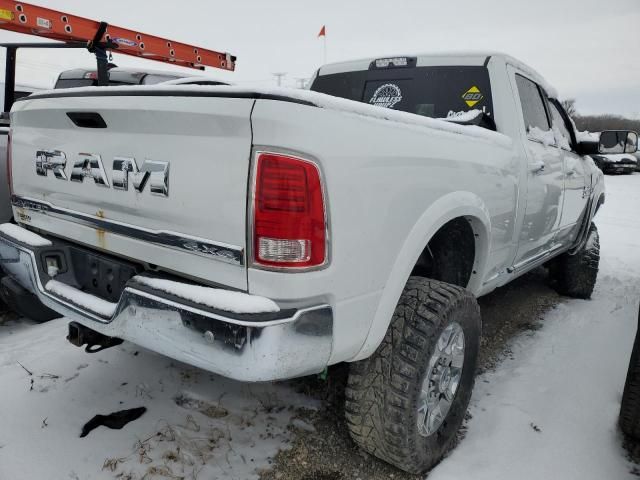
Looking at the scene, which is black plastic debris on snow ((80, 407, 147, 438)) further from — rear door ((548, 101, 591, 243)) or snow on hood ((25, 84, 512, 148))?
rear door ((548, 101, 591, 243))

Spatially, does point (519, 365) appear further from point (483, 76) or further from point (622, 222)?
point (622, 222)

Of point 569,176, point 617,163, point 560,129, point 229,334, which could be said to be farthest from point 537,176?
point 617,163

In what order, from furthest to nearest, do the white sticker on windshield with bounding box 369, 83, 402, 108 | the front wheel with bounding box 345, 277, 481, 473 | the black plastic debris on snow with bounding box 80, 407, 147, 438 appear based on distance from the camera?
the white sticker on windshield with bounding box 369, 83, 402, 108 → the black plastic debris on snow with bounding box 80, 407, 147, 438 → the front wheel with bounding box 345, 277, 481, 473

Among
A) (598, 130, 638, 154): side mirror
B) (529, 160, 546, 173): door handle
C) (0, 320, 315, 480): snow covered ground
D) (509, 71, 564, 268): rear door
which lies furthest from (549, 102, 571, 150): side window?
(0, 320, 315, 480): snow covered ground

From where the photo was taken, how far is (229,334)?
134cm

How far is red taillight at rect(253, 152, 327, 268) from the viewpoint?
1.35m

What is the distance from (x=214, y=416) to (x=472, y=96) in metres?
2.32

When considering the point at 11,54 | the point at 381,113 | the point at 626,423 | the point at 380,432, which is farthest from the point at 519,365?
the point at 11,54

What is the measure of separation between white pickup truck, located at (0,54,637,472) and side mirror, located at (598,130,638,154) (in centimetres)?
155

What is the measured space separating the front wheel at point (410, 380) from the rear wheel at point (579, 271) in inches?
112

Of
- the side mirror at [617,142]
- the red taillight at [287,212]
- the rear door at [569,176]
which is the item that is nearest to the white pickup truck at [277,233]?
the red taillight at [287,212]

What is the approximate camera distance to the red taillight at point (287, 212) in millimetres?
1348

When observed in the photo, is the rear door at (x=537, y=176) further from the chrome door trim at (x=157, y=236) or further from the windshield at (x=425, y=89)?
the chrome door trim at (x=157, y=236)

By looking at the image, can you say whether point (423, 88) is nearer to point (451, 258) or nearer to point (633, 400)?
point (451, 258)
